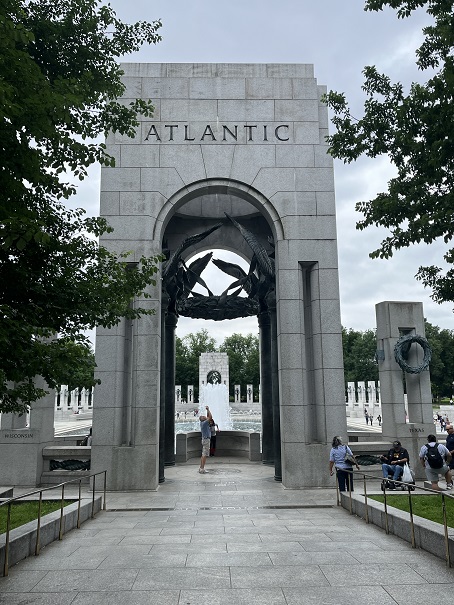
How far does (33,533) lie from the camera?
7.71 metres

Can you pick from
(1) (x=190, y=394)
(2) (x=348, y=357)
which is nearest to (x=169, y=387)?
(1) (x=190, y=394)

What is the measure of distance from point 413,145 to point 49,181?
6713mm

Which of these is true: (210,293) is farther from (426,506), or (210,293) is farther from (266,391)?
(426,506)

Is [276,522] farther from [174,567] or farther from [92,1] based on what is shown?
[92,1]

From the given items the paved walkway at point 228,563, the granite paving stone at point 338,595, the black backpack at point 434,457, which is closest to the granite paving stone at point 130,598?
the paved walkway at point 228,563

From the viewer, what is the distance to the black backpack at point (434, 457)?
39.8ft

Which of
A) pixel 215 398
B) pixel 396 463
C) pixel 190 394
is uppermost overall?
pixel 190 394

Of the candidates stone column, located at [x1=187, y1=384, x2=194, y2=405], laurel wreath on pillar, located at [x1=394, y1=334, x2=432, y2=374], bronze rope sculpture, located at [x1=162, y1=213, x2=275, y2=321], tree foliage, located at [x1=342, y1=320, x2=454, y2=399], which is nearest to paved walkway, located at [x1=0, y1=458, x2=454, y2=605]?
laurel wreath on pillar, located at [x1=394, y1=334, x2=432, y2=374]

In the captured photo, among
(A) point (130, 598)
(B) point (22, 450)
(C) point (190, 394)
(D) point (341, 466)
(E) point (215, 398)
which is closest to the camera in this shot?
(A) point (130, 598)

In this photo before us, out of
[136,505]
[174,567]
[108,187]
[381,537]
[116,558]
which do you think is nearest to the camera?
[174,567]

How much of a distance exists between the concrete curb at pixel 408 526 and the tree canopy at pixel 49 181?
18.2 feet

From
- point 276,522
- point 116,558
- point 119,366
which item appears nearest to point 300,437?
point 276,522

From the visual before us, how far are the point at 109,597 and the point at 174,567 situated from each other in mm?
1225

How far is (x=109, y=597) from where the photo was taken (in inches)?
230
